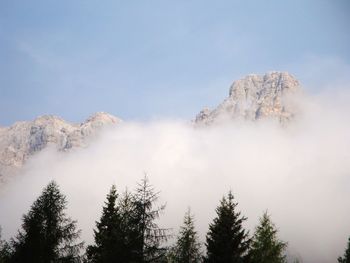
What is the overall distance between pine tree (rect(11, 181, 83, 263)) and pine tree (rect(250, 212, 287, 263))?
13.9m

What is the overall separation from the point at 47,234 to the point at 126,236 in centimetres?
824

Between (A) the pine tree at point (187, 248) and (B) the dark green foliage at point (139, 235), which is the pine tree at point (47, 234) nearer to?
(B) the dark green foliage at point (139, 235)

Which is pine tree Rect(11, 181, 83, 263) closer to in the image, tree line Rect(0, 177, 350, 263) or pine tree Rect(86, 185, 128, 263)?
tree line Rect(0, 177, 350, 263)

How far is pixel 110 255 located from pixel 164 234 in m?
3.42

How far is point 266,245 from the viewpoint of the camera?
135 feet

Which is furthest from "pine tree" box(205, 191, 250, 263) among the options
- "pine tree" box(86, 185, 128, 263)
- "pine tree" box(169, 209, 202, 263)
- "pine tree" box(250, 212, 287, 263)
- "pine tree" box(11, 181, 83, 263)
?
"pine tree" box(11, 181, 83, 263)

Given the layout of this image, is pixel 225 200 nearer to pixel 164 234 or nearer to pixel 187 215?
pixel 164 234

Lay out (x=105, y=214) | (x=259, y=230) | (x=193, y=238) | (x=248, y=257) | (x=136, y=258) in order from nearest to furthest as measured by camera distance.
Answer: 1. (x=136, y=258)
2. (x=248, y=257)
3. (x=105, y=214)
4. (x=259, y=230)
5. (x=193, y=238)

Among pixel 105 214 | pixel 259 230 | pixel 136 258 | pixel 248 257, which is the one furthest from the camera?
pixel 259 230

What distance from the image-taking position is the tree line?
3036 centimetres

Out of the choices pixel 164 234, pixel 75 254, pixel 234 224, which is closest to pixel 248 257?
pixel 234 224

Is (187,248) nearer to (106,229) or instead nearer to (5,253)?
(106,229)

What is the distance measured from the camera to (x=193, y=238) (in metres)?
45.4

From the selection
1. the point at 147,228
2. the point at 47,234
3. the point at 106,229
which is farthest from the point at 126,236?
the point at 47,234
